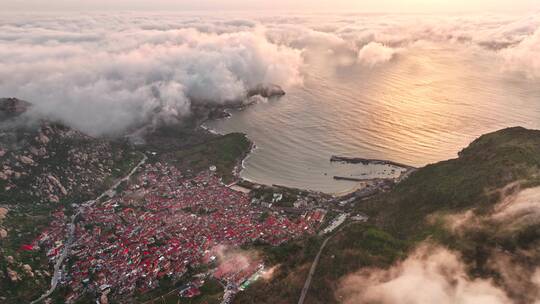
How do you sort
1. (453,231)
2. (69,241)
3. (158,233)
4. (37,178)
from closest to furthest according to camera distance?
1. (453,231)
2. (158,233)
3. (69,241)
4. (37,178)

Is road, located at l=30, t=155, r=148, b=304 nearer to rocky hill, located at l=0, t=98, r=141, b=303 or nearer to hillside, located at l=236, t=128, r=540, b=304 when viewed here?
rocky hill, located at l=0, t=98, r=141, b=303

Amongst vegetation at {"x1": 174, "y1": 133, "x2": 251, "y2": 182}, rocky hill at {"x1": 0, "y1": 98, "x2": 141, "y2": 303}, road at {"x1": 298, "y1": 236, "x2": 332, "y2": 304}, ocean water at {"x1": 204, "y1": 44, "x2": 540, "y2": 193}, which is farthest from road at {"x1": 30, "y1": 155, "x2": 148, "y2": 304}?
road at {"x1": 298, "y1": 236, "x2": 332, "y2": 304}

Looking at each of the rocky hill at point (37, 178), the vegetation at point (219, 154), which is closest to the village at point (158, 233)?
the rocky hill at point (37, 178)

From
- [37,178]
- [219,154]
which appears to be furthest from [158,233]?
[219,154]

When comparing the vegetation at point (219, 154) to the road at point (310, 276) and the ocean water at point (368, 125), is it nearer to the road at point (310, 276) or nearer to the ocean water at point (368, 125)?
the ocean water at point (368, 125)

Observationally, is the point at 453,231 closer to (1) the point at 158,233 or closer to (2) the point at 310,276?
(2) the point at 310,276

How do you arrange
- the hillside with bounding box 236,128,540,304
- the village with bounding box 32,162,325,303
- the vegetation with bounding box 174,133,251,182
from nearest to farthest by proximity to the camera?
the hillside with bounding box 236,128,540,304, the village with bounding box 32,162,325,303, the vegetation with bounding box 174,133,251,182
